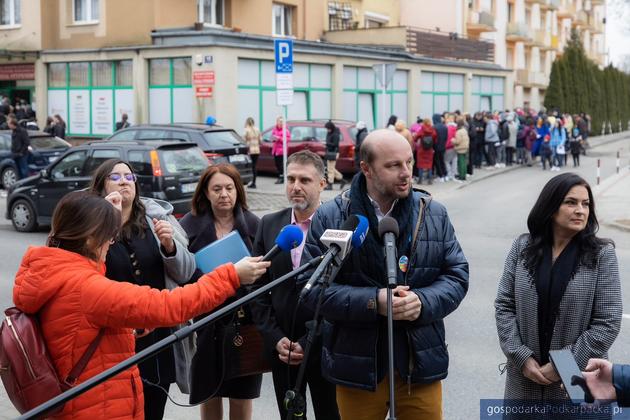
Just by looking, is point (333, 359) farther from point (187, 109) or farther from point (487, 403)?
point (187, 109)

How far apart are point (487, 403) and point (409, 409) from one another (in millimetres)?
576

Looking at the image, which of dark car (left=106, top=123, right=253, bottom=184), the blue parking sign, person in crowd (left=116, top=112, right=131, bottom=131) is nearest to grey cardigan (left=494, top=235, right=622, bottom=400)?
the blue parking sign

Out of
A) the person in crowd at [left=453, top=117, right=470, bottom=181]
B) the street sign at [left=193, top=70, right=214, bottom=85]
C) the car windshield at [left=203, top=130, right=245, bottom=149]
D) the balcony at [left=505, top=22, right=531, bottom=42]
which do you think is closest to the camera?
the car windshield at [left=203, top=130, right=245, bottom=149]

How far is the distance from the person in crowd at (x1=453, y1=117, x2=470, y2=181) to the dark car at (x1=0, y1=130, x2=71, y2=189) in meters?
11.3

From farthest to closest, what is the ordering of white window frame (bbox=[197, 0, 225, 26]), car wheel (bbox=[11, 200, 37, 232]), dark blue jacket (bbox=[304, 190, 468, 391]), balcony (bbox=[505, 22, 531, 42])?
balcony (bbox=[505, 22, 531, 42]), white window frame (bbox=[197, 0, 225, 26]), car wheel (bbox=[11, 200, 37, 232]), dark blue jacket (bbox=[304, 190, 468, 391])

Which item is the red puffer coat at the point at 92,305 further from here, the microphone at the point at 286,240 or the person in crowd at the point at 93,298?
the microphone at the point at 286,240

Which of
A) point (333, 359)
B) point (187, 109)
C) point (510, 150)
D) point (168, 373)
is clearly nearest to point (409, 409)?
point (333, 359)

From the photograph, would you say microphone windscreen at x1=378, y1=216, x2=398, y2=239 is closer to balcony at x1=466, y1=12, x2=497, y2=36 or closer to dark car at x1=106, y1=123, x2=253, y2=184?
dark car at x1=106, y1=123, x2=253, y2=184

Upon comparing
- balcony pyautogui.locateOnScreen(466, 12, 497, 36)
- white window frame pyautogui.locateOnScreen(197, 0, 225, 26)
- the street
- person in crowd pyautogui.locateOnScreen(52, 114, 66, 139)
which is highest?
balcony pyautogui.locateOnScreen(466, 12, 497, 36)

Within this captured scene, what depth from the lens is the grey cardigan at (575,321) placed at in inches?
158

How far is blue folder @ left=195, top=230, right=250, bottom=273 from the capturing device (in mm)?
4621

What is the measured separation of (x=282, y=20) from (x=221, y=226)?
30750 mm

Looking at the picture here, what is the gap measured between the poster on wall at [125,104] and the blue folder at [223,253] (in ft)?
83.7

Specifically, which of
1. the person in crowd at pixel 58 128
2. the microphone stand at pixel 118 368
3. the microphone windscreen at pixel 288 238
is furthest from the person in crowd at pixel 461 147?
the microphone stand at pixel 118 368
